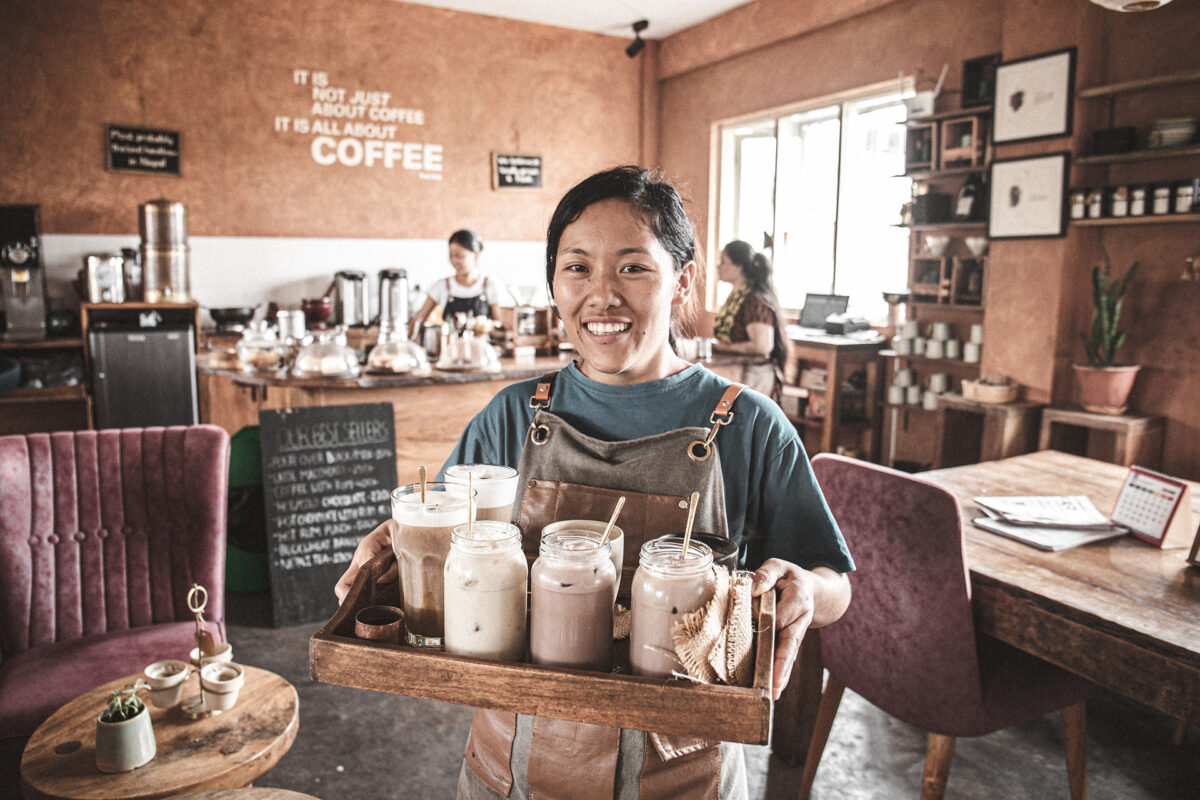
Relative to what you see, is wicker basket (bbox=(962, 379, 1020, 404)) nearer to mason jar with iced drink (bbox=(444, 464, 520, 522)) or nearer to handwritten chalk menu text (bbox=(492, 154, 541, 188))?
mason jar with iced drink (bbox=(444, 464, 520, 522))

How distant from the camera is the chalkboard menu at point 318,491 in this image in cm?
362

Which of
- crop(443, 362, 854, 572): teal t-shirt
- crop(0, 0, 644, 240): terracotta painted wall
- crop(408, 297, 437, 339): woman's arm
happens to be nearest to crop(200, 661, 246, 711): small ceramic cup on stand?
crop(443, 362, 854, 572): teal t-shirt

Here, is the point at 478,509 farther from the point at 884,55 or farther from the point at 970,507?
the point at 884,55

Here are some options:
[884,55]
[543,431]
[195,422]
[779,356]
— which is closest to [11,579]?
[543,431]

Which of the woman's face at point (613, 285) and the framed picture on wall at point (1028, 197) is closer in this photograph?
the woman's face at point (613, 285)

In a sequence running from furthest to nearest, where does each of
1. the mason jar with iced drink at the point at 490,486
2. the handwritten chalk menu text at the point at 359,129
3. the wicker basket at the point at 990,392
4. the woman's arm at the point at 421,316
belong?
the handwritten chalk menu text at the point at 359,129, the woman's arm at the point at 421,316, the wicker basket at the point at 990,392, the mason jar with iced drink at the point at 490,486

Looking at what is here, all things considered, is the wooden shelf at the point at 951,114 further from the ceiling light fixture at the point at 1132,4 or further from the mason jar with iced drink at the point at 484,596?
the mason jar with iced drink at the point at 484,596

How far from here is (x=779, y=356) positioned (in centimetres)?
498

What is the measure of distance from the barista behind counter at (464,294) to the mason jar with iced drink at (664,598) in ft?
16.5

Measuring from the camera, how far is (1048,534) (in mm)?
2227

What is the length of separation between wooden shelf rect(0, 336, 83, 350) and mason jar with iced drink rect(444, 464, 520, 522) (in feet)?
17.9

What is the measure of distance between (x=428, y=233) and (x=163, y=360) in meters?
2.92

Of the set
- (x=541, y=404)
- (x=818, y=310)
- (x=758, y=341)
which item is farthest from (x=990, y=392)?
(x=541, y=404)

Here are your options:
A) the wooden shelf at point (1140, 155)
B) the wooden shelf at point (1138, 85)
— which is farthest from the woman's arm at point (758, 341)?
the wooden shelf at point (1138, 85)
